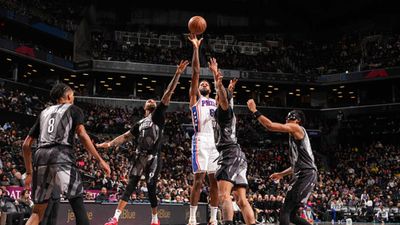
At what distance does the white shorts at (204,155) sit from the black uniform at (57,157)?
2700mm

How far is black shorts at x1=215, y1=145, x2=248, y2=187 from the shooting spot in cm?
729

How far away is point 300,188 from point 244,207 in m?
0.88

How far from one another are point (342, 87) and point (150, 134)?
3574cm

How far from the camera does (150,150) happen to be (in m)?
8.38

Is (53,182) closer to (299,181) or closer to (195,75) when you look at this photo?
(195,75)

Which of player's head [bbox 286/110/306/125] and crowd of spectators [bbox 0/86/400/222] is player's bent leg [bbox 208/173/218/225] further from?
crowd of spectators [bbox 0/86/400/222]

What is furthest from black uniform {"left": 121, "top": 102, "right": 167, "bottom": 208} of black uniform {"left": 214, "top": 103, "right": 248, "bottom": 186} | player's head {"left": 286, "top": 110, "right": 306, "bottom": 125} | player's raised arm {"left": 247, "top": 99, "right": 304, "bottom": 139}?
player's head {"left": 286, "top": 110, "right": 306, "bottom": 125}

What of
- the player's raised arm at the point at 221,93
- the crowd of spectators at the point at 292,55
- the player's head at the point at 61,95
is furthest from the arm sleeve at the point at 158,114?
the crowd of spectators at the point at 292,55

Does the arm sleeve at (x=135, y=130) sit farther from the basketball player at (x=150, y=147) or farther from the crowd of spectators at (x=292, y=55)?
the crowd of spectators at (x=292, y=55)

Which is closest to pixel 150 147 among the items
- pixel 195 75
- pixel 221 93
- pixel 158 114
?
pixel 158 114

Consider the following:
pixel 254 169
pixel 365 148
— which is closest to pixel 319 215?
pixel 254 169

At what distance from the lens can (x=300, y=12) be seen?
4822cm

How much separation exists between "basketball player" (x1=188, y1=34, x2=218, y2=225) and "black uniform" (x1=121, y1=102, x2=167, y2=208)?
1.89 ft

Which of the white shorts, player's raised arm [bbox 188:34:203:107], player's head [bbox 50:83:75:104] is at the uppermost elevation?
player's raised arm [bbox 188:34:203:107]
